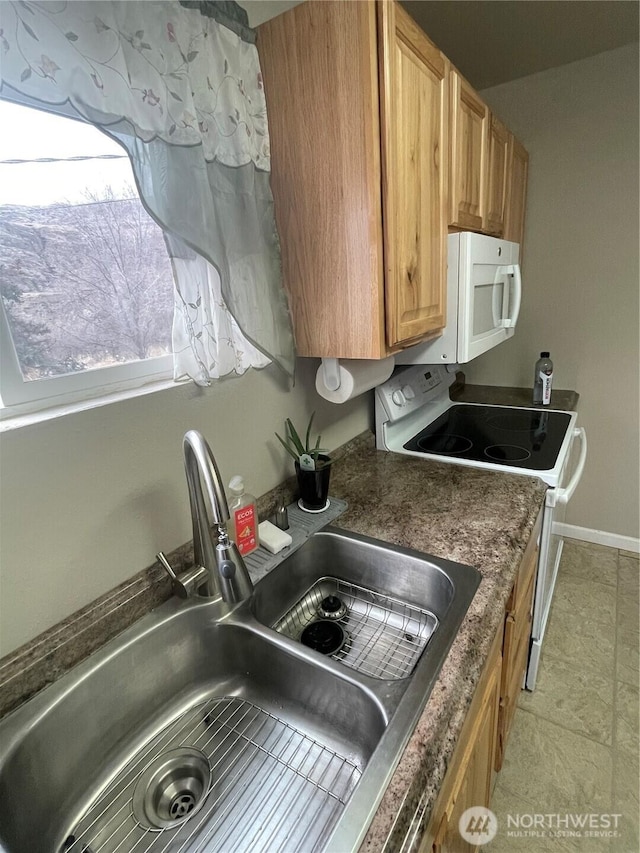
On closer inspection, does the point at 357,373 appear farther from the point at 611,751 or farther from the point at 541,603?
the point at 611,751

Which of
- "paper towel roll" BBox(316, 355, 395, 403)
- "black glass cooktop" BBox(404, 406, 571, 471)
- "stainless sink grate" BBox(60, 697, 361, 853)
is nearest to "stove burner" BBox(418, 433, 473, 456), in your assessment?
"black glass cooktop" BBox(404, 406, 571, 471)

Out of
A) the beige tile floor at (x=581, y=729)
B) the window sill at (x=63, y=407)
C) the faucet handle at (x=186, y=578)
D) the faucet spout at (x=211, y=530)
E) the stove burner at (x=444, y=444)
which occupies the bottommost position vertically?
the beige tile floor at (x=581, y=729)

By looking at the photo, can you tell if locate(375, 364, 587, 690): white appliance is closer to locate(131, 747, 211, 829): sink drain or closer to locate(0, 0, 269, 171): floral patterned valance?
locate(0, 0, 269, 171): floral patterned valance

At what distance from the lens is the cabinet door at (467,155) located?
1313 mm

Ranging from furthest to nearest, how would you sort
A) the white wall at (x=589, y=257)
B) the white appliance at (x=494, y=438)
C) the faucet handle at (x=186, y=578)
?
the white wall at (x=589, y=257)
the white appliance at (x=494, y=438)
the faucet handle at (x=186, y=578)

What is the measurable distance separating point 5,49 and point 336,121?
2.07 feet

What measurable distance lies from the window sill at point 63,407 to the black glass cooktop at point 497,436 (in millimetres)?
1092

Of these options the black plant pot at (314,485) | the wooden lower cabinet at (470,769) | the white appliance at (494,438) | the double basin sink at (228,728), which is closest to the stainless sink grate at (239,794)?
the double basin sink at (228,728)

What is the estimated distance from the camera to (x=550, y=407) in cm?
217

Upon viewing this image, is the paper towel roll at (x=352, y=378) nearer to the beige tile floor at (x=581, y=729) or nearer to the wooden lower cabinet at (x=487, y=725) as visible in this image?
the wooden lower cabinet at (x=487, y=725)

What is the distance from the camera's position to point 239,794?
756mm

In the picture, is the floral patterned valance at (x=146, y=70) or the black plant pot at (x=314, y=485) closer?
the floral patterned valance at (x=146, y=70)

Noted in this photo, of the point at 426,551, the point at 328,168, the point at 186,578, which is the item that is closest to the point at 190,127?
the point at 328,168

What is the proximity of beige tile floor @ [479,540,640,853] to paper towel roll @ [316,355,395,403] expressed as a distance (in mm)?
1382
